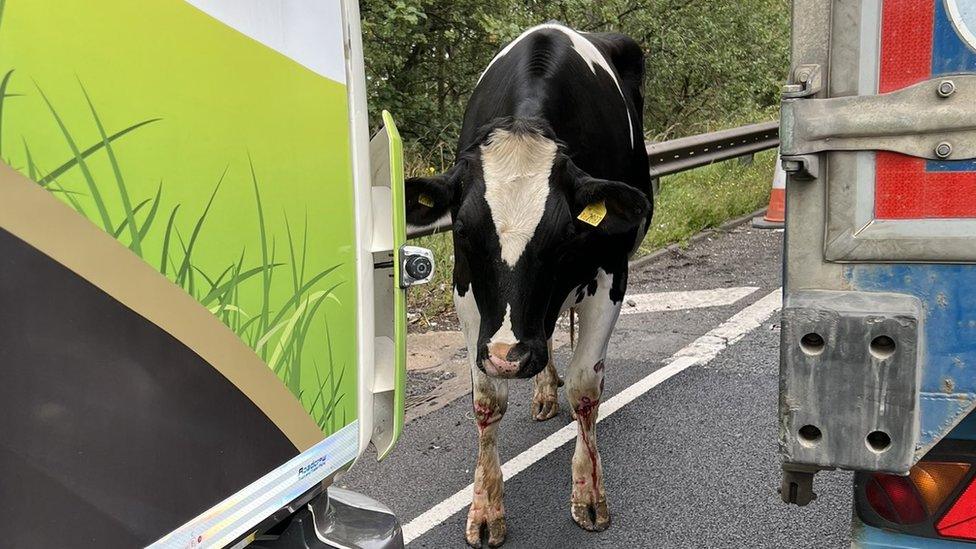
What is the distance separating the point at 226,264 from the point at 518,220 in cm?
200

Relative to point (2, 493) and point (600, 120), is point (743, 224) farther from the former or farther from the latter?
point (2, 493)

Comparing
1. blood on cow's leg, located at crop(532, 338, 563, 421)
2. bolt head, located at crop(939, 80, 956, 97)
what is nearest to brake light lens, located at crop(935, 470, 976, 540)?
bolt head, located at crop(939, 80, 956, 97)

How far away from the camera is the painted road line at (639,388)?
403 cm

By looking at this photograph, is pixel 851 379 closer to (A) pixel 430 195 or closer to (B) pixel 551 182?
(B) pixel 551 182

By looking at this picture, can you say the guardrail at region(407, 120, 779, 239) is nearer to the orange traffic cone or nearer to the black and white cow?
the orange traffic cone

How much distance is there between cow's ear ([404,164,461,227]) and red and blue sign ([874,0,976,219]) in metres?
2.19

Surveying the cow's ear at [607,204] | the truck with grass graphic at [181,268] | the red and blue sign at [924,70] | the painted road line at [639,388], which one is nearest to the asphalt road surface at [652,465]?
the painted road line at [639,388]

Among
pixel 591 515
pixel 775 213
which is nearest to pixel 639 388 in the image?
pixel 591 515

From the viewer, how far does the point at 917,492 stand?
1.98 meters

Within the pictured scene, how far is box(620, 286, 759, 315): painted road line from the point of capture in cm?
688

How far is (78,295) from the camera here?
1.29m

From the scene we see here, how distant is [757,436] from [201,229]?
363cm

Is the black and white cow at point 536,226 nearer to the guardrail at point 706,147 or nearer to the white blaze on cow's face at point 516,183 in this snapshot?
the white blaze on cow's face at point 516,183

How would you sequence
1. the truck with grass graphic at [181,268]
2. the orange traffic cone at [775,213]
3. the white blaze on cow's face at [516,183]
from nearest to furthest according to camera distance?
the truck with grass graphic at [181,268] < the white blaze on cow's face at [516,183] < the orange traffic cone at [775,213]
